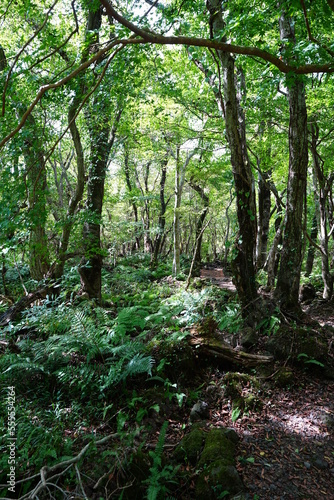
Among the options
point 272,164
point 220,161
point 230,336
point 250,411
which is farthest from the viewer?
point 220,161

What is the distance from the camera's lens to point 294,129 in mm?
5645

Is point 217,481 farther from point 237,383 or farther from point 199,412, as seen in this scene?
point 237,383

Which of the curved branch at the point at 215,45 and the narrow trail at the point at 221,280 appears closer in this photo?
the curved branch at the point at 215,45

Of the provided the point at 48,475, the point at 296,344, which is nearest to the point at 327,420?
the point at 296,344

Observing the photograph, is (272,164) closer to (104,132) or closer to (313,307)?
(313,307)

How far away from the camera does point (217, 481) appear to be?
8.59ft

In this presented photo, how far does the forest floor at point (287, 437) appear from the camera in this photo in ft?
9.09

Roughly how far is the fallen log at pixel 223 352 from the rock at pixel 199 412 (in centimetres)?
89

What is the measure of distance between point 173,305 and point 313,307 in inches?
161

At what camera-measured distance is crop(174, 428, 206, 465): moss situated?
298 cm

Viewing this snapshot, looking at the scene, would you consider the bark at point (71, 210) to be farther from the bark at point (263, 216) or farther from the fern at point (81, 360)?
the bark at point (263, 216)

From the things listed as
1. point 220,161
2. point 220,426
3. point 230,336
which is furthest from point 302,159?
point 220,161

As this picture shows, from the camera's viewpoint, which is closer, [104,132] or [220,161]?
[104,132]

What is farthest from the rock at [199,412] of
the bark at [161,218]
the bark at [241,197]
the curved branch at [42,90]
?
the bark at [161,218]
